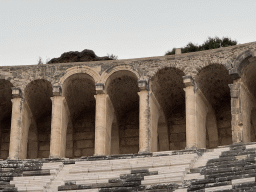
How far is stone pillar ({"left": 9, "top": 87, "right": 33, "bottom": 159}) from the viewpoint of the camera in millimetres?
31000

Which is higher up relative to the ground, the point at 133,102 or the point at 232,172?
the point at 133,102

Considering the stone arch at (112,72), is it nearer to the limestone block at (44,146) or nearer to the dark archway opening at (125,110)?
the dark archway opening at (125,110)

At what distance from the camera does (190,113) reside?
98.5 ft

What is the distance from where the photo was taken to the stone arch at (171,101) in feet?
104

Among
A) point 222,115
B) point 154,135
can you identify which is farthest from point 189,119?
point 222,115

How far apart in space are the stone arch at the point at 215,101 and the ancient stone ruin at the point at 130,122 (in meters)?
0.05

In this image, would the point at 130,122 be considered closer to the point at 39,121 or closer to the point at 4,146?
the point at 39,121

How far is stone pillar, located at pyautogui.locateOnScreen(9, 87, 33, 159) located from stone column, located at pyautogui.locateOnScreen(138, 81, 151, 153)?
568 centimetres

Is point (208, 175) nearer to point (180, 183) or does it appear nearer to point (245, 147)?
point (180, 183)

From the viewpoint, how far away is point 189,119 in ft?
98.1

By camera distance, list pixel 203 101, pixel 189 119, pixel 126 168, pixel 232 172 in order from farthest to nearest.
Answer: pixel 203 101, pixel 189 119, pixel 126 168, pixel 232 172

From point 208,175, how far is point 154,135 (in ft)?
25.0

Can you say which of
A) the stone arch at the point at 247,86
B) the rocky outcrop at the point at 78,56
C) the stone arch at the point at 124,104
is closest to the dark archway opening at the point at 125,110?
the stone arch at the point at 124,104

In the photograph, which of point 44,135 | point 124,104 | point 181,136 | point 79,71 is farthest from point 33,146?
point 181,136
